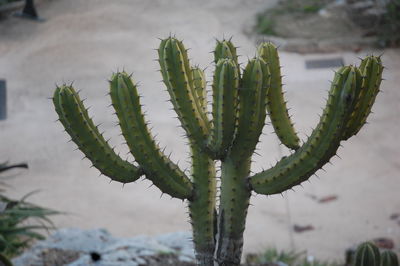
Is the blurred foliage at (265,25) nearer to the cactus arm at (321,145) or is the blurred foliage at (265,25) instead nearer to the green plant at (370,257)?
the green plant at (370,257)

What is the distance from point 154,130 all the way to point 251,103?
16.4ft

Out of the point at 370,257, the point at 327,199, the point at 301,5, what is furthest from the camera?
the point at 301,5

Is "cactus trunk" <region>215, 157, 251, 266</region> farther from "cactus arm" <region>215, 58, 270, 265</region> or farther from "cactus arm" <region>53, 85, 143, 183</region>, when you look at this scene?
"cactus arm" <region>53, 85, 143, 183</region>

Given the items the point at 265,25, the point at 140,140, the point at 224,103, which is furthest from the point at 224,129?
the point at 265,25

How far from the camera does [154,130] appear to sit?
803 cm

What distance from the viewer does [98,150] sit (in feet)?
10.6

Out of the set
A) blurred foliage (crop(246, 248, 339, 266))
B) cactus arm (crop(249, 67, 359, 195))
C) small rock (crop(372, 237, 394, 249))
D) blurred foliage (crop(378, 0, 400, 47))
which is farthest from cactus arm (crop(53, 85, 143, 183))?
blurred foliage (crop(378, 0, 400, 47))

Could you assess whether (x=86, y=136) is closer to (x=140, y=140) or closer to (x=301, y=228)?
(x=140, y=140)

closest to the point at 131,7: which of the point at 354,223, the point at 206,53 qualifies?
the point at 206,53

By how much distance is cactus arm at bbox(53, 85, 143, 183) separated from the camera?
3.14m

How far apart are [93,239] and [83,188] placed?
1.67 meters

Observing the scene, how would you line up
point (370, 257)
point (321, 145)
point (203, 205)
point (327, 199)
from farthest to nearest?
point (327, 199) < point (370, 257) < point (203, 205) < point (321, 145)

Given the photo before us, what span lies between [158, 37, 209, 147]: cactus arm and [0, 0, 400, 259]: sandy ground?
301 centimetres

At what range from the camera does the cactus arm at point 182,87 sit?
125 inches
